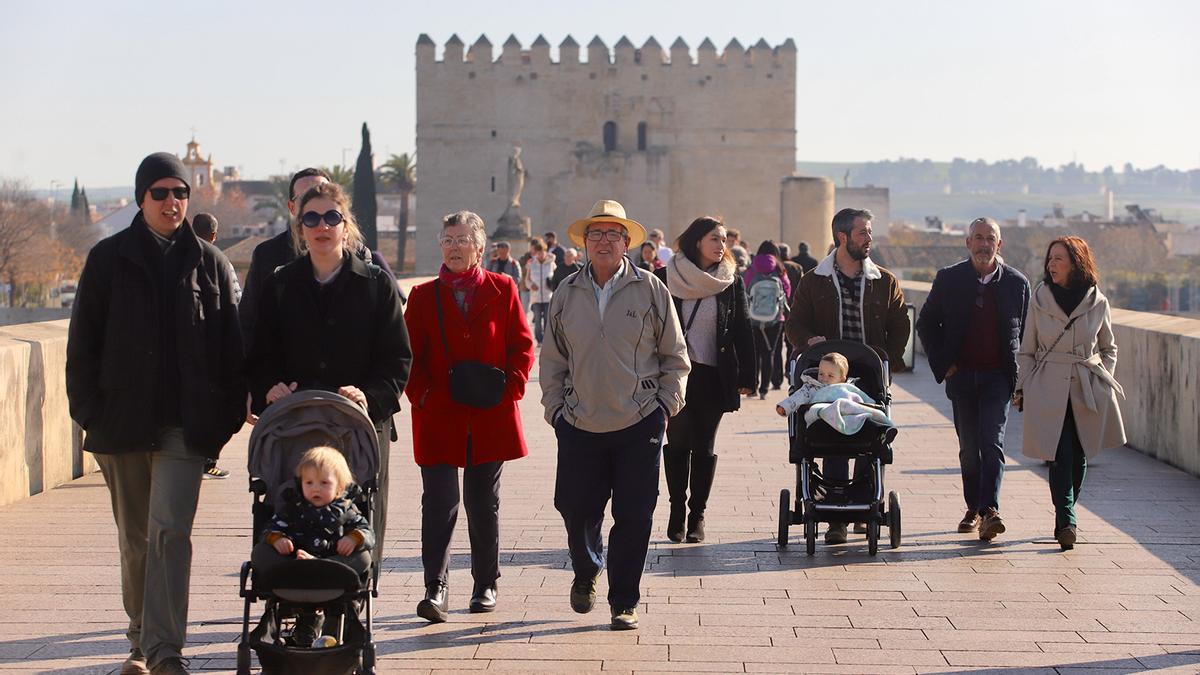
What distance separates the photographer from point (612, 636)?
667 cm

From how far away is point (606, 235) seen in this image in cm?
707

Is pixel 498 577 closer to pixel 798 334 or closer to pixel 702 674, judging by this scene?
pixel 702 674

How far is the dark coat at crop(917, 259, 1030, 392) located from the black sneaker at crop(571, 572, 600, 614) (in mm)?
2934

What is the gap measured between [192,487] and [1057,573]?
4070 mm

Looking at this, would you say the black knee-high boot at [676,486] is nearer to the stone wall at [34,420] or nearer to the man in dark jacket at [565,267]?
the stone wall at [34,420]

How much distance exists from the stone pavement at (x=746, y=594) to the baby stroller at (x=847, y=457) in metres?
0.19

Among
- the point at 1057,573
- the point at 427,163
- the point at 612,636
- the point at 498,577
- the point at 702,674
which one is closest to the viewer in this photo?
the point at 702,674

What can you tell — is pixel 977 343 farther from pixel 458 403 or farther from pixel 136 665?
pixel 136 665

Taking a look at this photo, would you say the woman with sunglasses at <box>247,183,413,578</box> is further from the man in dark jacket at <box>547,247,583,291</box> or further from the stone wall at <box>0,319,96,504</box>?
the man in dark jacket at <box>547,247,583,291</box>

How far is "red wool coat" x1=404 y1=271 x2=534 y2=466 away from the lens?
7.08 m

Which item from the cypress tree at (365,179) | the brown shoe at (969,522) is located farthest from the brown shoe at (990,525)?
the cypress tree at (365,179)

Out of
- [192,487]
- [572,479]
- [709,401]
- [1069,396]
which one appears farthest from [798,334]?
[192,487]

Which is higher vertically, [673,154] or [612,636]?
[673,154]

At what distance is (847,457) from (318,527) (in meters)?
3.53
